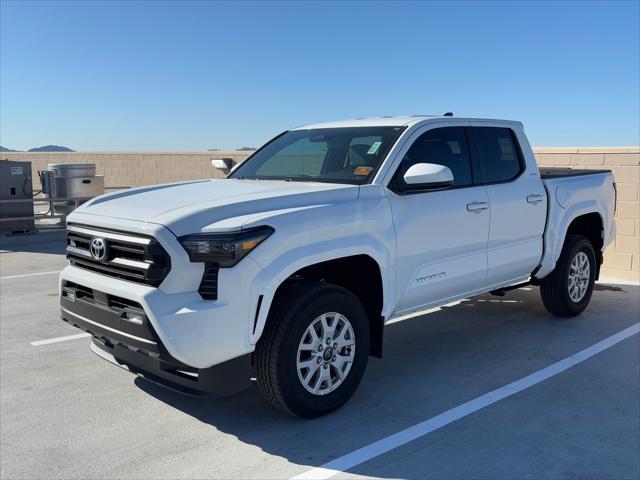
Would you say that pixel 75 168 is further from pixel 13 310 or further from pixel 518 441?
pixel 518 441

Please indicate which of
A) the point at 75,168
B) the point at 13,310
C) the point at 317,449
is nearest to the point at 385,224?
the point at 317,449

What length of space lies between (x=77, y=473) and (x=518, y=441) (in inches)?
100

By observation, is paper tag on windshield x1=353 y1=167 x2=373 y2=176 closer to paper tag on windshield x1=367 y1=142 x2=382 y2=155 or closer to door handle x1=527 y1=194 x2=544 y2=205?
paper tag on windshield x1=367 y1=142 x2=382 y2=155

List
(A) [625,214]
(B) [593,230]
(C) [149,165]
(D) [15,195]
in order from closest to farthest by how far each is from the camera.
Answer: (B) [593,230] → (A) [625,214] → (D) [15,195] → (C) [149,165]

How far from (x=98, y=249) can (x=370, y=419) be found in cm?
206

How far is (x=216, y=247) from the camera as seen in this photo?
3.60 meters

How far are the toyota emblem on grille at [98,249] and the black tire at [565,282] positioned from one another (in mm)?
4423

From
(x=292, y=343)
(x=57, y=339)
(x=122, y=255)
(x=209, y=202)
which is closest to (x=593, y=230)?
(x=292, y=343)

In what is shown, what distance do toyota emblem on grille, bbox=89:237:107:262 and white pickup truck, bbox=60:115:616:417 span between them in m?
0.02

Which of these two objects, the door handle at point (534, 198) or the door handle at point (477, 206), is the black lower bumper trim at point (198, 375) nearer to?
the door handle at point (477, 206)

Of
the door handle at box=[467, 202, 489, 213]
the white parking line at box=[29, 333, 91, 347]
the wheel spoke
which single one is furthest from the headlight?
the white parking line at box=[29, 333, 91, 347]

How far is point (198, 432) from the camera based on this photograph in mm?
4035

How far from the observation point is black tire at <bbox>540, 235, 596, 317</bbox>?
254 inches

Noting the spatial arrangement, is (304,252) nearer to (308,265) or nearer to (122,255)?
(308,265)
